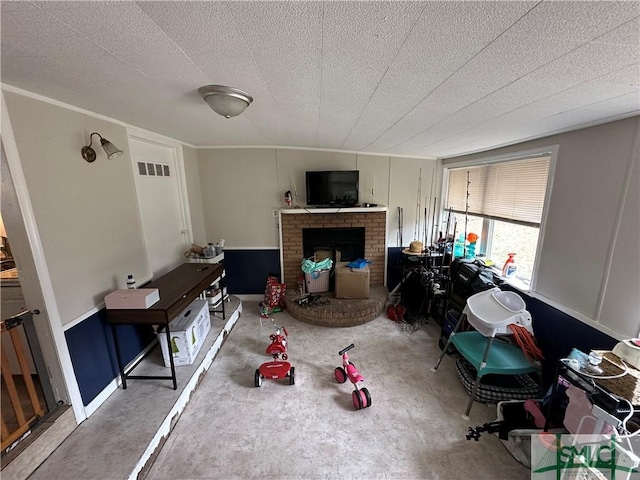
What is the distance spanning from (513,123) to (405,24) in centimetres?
162

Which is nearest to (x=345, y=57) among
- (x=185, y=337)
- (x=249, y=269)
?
(x=185, y=337)

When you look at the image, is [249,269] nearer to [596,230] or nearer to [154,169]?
[154,169]

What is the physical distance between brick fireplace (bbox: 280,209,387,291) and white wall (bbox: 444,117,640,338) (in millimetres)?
2145

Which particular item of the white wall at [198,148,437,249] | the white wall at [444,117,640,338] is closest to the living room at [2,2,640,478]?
the white wall at [444,117,640,338]

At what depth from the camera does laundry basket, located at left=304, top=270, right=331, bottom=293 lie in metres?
3.91

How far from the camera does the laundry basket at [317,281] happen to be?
3912 mm

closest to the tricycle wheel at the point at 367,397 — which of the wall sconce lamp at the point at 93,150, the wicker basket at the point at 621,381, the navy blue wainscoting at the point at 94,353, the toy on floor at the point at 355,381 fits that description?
the toy on floor at the point at 355,381

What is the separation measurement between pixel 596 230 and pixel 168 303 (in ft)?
10.8

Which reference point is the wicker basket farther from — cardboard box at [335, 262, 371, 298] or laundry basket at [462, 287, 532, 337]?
cardboard box at [335, 262, 371, 298]

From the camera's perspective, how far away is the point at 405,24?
33.5 inches

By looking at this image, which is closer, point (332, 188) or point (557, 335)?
point (557, 335)

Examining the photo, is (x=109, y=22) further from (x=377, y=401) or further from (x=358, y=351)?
(x=358, y=351)

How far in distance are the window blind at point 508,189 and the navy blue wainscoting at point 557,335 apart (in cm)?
78

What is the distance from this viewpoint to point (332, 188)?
3.85m
